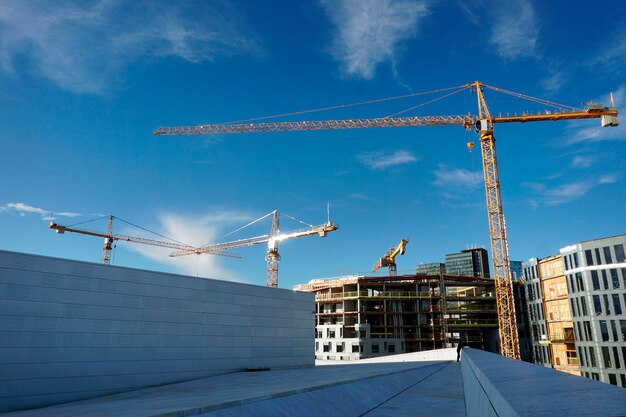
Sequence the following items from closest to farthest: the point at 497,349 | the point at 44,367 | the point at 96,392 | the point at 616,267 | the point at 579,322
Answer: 1. the point at 44,367
2. the point at 96,392
3. the point at 616,267
4. the point at 579,322
5. the point at 497,349

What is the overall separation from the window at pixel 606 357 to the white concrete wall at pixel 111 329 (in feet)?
→ 168

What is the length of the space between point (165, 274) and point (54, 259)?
671 centimetres

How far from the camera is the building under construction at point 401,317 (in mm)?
83312

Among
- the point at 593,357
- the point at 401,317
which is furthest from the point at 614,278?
the point at 401,317

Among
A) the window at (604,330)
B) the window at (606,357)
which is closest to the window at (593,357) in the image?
the window at (606,357)

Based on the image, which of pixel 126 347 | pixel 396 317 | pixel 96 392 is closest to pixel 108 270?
pixel 126 347

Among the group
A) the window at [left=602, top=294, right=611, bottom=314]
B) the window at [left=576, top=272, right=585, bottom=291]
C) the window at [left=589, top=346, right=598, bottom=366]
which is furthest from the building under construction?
the window at [left=602, top=294, right=611, bottom=314]

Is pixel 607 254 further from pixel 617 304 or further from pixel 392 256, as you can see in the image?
pixel 392 256

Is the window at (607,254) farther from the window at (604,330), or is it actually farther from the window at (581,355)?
the window at (581,355)

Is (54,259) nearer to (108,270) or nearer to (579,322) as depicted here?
(108,270)

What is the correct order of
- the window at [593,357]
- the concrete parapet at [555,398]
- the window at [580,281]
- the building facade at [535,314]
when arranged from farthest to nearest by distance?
the building facade at [535,314] → the window at [580,281] → the window at [593,357] → the concrete parapet at [555,398]

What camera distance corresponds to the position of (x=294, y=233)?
126500mm

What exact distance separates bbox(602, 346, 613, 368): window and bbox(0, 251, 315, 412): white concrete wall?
51.2m

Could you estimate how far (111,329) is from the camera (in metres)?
23.4
